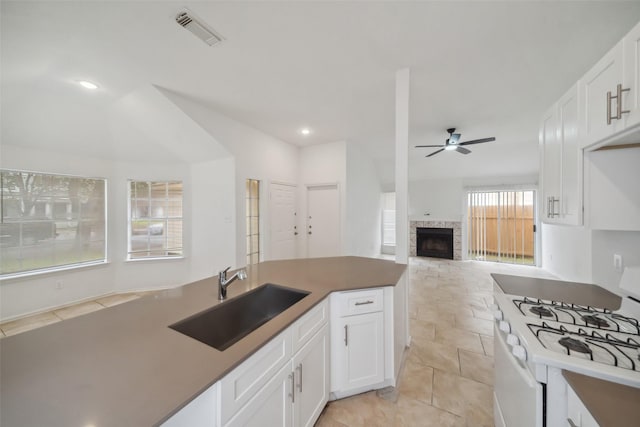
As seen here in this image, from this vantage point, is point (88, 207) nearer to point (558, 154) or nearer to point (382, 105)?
point (382, 105)

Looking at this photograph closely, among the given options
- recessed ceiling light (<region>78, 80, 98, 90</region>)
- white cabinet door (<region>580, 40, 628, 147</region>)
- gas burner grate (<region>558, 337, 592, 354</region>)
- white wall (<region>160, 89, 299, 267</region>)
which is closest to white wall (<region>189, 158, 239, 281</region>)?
white wall (<region>160, 89, 299, 267</region>)

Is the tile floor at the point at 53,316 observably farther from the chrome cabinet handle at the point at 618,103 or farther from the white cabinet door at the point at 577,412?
the chrome cabinet handle at the point at 618,103

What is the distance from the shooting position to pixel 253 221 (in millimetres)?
4219

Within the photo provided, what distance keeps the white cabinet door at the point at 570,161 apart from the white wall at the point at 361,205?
325 centimetres

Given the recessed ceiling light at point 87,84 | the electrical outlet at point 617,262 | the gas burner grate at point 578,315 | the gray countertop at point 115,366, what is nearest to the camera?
the gray countertop at point 115,366

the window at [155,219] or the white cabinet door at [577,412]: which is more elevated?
the window at [155,219]

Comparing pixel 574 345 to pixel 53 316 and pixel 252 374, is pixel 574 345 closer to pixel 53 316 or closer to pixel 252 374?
pixel 252 374

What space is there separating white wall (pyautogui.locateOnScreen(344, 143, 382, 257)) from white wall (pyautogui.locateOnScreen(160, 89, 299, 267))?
1.33 meters

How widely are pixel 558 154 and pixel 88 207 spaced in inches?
234

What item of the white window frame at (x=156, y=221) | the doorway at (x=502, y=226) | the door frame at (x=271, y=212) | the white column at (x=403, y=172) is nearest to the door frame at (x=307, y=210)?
the door frame at (x=271, y=212)

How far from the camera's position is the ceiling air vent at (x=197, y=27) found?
1.68m

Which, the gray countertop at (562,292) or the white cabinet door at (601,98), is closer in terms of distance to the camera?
the white cabinet door at (601,98)

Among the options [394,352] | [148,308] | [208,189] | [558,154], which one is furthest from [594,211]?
[208,189]

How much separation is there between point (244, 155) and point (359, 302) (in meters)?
3.17
